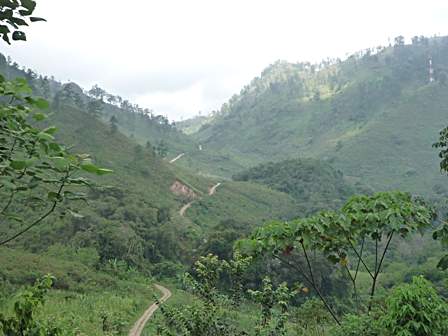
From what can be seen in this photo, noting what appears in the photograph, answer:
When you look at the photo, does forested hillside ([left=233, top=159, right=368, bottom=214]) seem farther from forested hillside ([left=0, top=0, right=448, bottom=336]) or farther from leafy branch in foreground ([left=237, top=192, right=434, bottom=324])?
leafy branch in foreground ([left=237, top=192, right=434, bottom=324])

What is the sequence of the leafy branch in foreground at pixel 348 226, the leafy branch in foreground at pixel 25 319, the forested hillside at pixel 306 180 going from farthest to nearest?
1. the forested hillside at pixel 306 180
2. the leafy branch in foreground at pixel 348 226
3. the leafy branch in foreground at pixel 25 319

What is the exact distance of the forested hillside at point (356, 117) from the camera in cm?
9875

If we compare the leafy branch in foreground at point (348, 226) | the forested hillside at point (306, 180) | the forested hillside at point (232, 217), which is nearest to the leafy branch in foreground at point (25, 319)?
the forested hillside at point (232, 217)

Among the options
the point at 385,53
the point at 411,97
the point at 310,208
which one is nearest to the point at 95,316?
the point at 310,208

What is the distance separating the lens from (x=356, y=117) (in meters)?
126

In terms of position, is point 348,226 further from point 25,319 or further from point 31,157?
point 31,157

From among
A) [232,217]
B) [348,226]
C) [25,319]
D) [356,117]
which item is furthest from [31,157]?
[356,117]

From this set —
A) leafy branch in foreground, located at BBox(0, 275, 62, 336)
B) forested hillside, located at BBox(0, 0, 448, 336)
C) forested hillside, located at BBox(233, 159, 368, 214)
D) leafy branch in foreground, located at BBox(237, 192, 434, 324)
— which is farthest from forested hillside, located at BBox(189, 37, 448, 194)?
leafy branch in foreground, located at BBox(0, 275, 62, 336)

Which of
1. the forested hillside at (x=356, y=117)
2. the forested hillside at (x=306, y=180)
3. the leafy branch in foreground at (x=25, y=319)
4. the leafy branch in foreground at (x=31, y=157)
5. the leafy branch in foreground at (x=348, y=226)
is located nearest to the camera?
the leafy branch in foreground at (x=31, y=157)

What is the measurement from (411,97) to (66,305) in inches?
4669

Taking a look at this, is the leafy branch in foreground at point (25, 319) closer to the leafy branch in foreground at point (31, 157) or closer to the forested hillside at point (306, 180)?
the leafy branch in foreground at point (31, 157)

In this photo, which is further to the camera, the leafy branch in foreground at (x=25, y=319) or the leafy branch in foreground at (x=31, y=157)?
the leafy branch in foreground at (x=25, y=319)

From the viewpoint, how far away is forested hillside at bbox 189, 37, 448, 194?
98750 mm

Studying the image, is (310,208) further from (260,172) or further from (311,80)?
(311,80)
